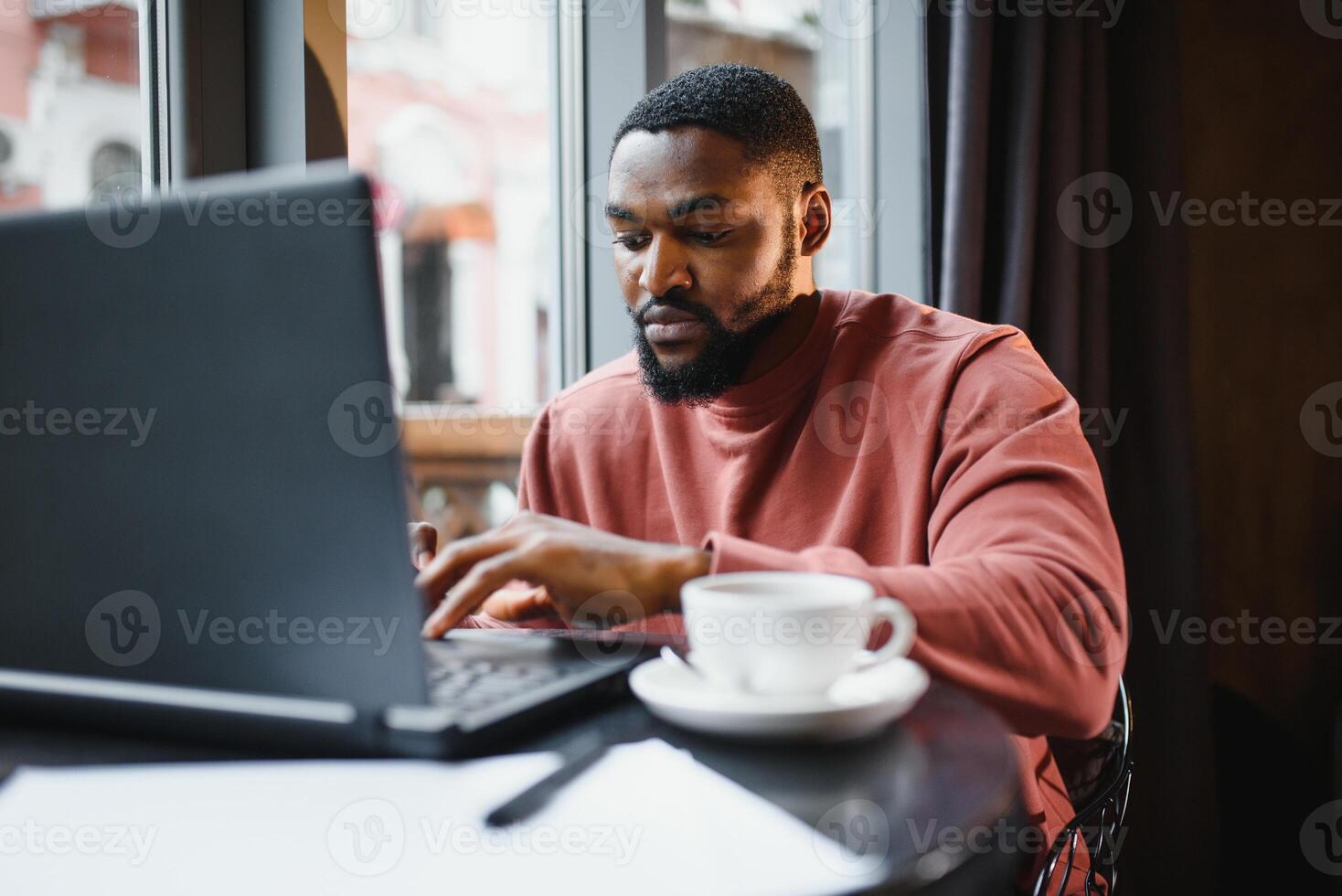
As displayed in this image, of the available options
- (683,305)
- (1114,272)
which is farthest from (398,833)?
(1114,272)

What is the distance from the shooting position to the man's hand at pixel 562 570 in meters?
0.69

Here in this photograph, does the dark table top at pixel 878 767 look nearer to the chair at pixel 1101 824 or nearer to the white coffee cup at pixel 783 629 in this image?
the white coffee cup at pixel 783 629

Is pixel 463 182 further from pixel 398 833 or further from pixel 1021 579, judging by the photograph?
pixel 398 833

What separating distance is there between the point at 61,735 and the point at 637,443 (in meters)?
0.86

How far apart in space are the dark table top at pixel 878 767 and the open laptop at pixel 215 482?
2cm

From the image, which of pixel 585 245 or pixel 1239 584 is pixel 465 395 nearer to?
pixel 585 245

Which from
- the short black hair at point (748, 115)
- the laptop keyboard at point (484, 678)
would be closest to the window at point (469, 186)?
the laptop keyboard at point (484, 678)

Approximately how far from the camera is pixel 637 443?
4.55ft

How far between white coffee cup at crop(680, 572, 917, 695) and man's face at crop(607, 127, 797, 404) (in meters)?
0.68

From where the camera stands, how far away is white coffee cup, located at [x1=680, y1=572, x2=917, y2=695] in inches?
22.2

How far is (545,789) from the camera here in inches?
20.2

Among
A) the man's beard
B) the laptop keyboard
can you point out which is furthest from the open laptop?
the man's beard

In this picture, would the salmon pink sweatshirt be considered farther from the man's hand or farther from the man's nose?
the man's nose

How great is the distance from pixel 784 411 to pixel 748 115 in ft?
1.27
